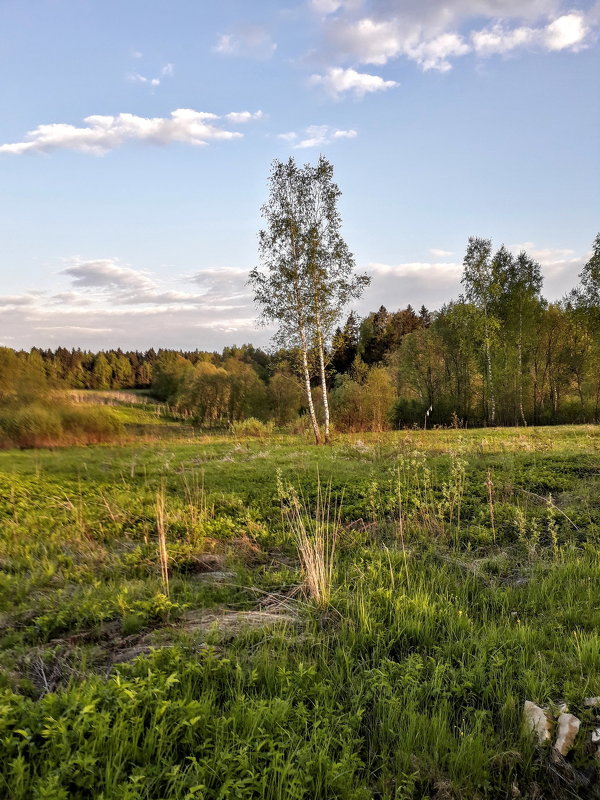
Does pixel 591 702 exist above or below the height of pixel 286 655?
below

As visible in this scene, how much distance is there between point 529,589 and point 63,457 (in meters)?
9.65

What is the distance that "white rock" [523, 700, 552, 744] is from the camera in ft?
9.27

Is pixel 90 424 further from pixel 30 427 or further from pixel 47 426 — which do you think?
pixel 30 427

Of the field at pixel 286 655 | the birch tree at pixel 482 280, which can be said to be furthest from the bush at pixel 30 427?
the birch tree at pixel 482 280

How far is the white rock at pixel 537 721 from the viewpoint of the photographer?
2.82 m

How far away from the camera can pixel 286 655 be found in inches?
138

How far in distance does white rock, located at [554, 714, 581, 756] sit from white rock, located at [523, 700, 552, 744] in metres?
0.06

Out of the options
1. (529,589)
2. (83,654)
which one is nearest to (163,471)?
(83,654)

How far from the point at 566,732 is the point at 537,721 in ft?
0.53

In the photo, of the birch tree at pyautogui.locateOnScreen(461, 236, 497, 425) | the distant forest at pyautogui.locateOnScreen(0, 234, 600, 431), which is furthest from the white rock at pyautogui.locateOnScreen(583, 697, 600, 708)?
the birch tree at pyautogui.locateOnScreen(461, 236, 497, 425)

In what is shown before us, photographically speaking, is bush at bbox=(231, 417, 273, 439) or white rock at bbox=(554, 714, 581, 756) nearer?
white rock at bbox=(554, 714, 581, 756)

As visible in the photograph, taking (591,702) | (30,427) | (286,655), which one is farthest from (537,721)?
(30,427)

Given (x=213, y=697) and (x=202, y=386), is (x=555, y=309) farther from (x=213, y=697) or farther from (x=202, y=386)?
(x=213, y=697)

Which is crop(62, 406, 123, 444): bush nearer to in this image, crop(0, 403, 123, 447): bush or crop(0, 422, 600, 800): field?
crop(0, 403, 123, 447): bush
